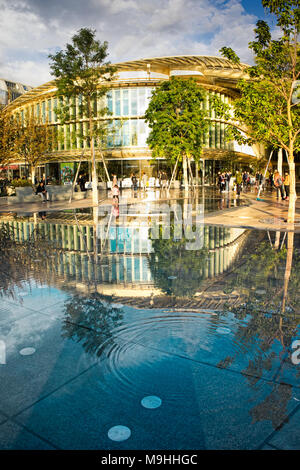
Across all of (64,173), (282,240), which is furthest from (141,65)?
(282,240)

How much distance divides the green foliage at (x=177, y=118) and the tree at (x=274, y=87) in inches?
673

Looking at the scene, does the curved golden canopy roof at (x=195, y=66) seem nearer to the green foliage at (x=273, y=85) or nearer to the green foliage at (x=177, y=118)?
the green foliage at (x=177, y=118)

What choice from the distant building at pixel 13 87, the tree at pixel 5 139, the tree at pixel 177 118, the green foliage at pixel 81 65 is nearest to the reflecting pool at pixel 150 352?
the green foliage at pixel 81 65

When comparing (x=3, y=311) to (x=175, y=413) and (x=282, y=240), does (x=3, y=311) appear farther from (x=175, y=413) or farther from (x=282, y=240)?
(x=282, y=240)

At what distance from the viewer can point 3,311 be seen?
201 inches

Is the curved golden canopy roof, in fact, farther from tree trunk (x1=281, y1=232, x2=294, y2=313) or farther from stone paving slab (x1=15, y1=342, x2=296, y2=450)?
stone paving slab (x1=15, y1=342, x2=296, y2=450)

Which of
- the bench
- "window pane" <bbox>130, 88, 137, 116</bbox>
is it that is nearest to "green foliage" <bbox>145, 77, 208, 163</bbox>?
the bench

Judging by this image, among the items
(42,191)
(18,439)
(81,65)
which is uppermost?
(81,65)

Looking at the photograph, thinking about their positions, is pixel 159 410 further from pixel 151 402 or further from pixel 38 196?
pixel 38 196

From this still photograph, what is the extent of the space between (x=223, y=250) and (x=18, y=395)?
6483 millimetres

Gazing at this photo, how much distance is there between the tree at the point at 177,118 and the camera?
2991 cm

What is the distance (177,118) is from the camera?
30031mm

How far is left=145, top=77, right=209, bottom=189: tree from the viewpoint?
29.9m

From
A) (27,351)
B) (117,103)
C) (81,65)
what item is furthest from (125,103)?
(27,351)
